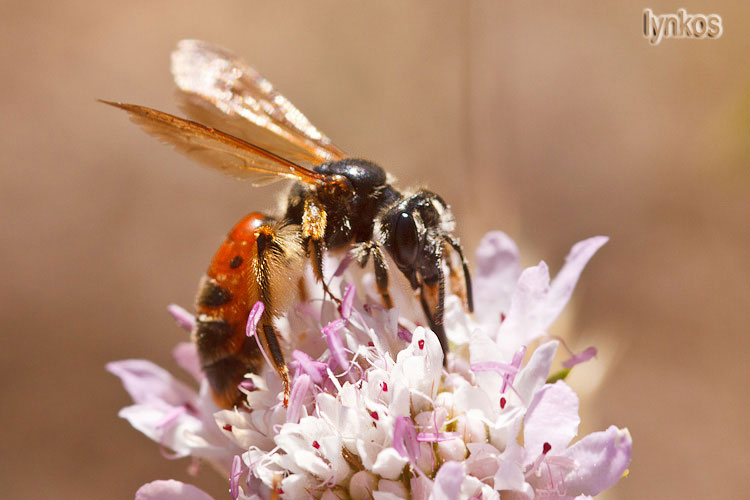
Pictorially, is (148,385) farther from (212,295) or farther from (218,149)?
(218,149)

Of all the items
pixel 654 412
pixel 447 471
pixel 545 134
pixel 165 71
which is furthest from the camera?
pixel 165 71

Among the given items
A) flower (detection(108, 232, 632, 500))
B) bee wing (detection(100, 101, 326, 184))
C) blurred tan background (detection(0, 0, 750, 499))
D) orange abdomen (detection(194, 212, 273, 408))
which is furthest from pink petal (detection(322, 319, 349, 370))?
blurred tan background (detection(0, 0, 750, 499))

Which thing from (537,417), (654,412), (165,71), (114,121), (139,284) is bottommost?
(654,412)

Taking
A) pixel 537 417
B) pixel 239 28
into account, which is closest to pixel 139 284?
pixel 239 28

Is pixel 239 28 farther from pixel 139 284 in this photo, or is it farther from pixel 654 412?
pixel 654 412

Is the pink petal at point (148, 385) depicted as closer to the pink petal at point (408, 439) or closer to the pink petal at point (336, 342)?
the pink petal at point (336, 342)

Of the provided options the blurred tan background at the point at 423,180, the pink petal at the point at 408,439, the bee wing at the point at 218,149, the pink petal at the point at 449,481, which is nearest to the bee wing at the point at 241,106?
the bee wing at the point at 218,149

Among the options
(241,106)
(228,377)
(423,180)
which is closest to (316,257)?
(228,377)
